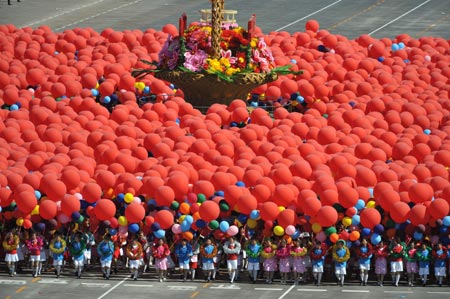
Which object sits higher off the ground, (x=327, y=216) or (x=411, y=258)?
(x=327, y=216)

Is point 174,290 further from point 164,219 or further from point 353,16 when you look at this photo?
point 353,16

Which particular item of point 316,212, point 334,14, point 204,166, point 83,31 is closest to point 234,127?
point 204,166

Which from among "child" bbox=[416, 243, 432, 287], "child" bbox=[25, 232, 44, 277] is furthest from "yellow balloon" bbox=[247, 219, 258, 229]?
"child" bbox=[25, 232, 44, 277]

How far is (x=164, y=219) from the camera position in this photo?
42.3 metres

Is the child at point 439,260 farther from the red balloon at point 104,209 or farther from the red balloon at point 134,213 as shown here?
the red balloon at point 104,209

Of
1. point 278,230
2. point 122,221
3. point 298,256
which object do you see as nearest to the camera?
point 298,256

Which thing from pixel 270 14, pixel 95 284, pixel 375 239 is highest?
pixel 270 14

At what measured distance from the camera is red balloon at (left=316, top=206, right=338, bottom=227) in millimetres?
41812

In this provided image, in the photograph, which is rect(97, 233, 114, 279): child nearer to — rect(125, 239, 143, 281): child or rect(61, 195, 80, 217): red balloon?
rect(125, 239, 143, 281): child

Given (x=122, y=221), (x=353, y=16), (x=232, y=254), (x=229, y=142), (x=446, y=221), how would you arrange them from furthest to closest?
(x=353, y=16)
(x=229, y=142)
(x=122, y=221)
(x=232, y=254)
(x=446, y=221)

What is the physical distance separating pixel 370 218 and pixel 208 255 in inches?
176

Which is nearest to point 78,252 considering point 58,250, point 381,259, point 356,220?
point 58,250

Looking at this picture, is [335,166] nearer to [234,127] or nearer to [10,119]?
[234,127]

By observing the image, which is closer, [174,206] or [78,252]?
[78,252]
